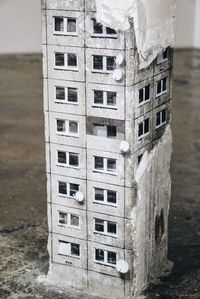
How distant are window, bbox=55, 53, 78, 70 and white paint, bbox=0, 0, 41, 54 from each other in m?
18.0

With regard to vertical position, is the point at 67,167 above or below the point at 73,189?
above

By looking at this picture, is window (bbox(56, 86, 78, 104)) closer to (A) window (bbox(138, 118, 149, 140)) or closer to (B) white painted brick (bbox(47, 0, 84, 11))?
(A) window (bbox(138, 118, 149, 140))

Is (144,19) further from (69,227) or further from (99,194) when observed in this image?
(69,227)

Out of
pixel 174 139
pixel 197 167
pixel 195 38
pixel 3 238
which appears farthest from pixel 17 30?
pixel 3 238

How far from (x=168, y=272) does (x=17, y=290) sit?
102 inches

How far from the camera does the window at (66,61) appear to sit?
9602mm

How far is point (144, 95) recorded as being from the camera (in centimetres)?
973

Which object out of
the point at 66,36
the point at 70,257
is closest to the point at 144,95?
the point at 66,36

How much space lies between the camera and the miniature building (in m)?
9.35

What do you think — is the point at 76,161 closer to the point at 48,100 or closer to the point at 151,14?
the point at 48,100

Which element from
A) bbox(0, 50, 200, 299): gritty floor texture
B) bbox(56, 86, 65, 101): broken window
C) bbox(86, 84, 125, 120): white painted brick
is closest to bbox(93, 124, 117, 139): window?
bbox(86, 84, 125, 120): white painted brick

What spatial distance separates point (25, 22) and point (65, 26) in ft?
60.1

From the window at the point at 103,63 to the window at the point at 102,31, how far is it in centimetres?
32

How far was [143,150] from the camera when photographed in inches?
390
